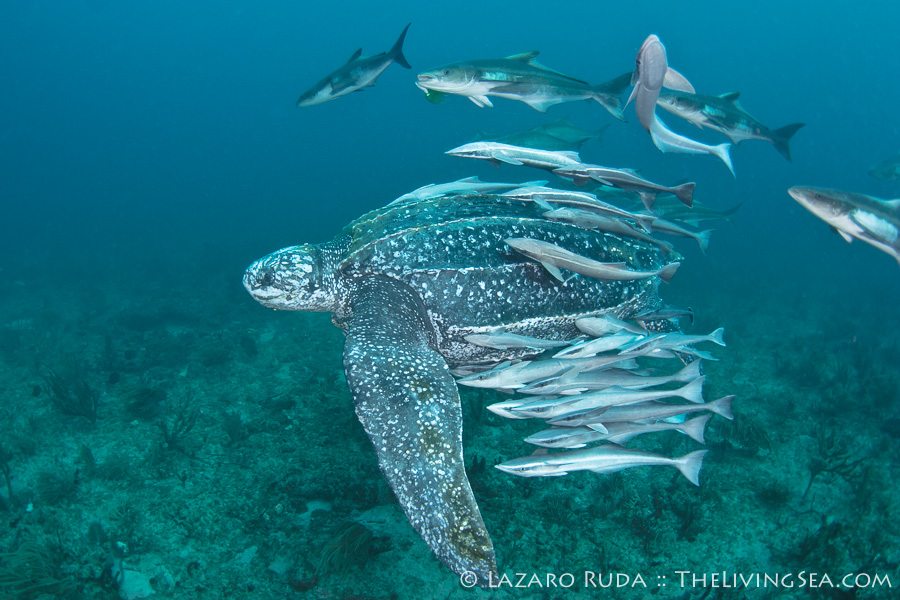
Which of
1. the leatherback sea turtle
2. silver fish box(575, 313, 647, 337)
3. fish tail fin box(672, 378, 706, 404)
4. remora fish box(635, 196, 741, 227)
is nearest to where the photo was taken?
the leatherback sea turtle

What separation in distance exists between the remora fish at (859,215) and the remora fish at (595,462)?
61.0 inches

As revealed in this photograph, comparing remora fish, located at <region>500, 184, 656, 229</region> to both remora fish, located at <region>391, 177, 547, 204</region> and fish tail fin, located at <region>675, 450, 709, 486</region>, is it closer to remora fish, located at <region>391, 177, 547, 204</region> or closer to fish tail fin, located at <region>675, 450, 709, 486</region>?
remora fish, located at <region>391, 177, 547, 204</region>

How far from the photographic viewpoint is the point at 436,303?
3.41 metres

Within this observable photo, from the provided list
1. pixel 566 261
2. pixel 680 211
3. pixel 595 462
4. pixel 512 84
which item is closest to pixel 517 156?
pixel 566 261

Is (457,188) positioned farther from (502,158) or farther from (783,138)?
(783,138)

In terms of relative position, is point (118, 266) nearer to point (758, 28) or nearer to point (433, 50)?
point (433, 50)

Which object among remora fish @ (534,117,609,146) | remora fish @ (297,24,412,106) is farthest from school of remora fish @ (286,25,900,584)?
remora fish @ (534,117,609,146)

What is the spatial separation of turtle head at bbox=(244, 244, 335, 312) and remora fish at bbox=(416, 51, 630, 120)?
215 centimetres

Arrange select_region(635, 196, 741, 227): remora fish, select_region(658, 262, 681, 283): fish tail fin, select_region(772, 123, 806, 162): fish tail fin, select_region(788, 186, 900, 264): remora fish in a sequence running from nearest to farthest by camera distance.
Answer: select_region(788, 186, 900, 264): remora fish → select_region(658, 262, 681, 283): fish tail fin → select_region(772, 123, 806, 162): fish tail fin → select_region(635, 196, 741, 227): remora fish

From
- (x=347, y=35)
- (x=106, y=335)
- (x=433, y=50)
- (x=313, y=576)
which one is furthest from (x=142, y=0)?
(x=313, y=576)

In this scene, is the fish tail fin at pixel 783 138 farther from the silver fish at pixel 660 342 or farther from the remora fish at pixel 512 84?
the silver fish at pixel 660 342

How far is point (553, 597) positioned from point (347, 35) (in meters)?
128

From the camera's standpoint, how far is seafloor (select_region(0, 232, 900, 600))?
3.13 meters

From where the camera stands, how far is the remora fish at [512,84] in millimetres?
Answer: 4016
